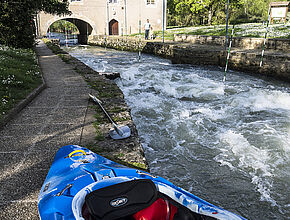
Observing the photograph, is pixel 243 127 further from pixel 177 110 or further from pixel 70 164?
pixel 70 164

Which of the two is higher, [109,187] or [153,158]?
[109,187]

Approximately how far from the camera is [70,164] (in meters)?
2.40

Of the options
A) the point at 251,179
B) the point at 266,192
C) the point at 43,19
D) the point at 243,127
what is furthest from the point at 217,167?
the point at 43,19

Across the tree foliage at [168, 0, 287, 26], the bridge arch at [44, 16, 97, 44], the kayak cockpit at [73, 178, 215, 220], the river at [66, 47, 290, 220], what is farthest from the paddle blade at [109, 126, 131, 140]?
the bridge arch at [44, 16, 97, 44]

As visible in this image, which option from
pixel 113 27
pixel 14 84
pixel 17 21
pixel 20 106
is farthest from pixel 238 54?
pixel 113 27

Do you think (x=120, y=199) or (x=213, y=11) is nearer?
(x=120, y=199)

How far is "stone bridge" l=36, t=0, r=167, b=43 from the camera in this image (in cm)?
2802

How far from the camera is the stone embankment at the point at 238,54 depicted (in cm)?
927

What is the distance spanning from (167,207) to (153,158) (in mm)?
2367

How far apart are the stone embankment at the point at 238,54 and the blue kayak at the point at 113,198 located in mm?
8705

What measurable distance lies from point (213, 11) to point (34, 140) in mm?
35156

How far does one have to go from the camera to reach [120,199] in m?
1.67

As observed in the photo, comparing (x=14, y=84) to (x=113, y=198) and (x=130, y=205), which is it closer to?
(x=113, y=198)

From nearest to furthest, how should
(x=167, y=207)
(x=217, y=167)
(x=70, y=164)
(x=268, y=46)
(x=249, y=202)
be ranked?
(x=167, y=207) < (x=70, y=164) < (x=249, y=202) < (x=217, y=167) < (x=268, y=46)
